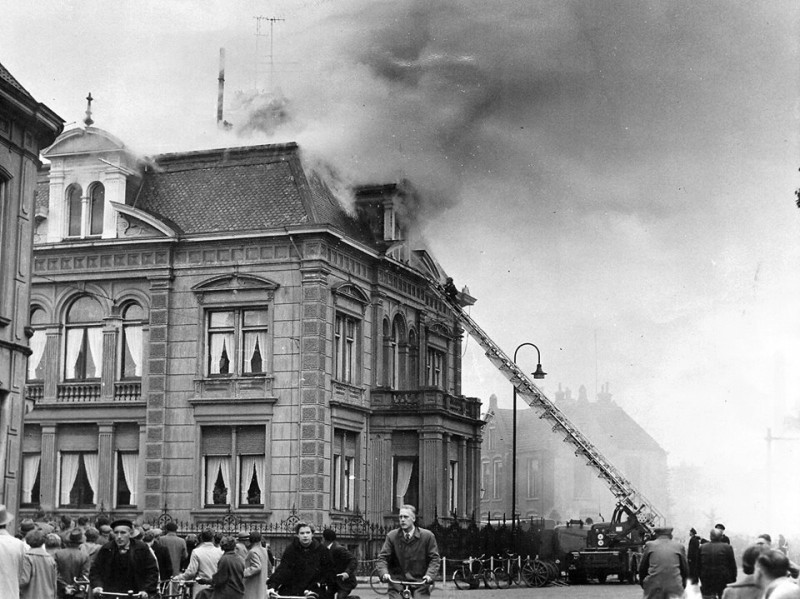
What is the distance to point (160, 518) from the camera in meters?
35.1

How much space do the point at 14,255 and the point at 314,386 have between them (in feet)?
41.1

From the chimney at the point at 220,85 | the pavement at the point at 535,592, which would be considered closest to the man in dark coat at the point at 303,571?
the pavement at the point at 535,592

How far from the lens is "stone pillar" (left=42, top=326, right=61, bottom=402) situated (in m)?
36.6

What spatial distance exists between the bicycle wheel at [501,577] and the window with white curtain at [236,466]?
6841 mm

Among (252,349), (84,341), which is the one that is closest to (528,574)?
(252,349)

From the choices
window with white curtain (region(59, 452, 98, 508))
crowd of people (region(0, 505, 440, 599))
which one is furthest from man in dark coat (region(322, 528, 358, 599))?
window with white curtain (region(59, 452, 98, 508))

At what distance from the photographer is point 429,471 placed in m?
37.4

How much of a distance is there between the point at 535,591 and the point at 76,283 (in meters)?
16.2

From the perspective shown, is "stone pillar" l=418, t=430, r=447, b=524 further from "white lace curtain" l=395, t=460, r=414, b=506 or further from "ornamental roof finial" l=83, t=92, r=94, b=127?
"ornamental roof finial" l=83, t=92, r=94, b=127

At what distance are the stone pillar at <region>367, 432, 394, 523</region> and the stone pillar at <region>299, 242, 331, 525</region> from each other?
3.08 m

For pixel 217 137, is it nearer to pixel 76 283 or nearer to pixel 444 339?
pixel 76 283

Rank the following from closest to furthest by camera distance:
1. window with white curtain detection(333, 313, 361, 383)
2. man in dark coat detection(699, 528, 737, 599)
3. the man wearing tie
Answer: the man wearing tie → man in dark coat detection(699, 528, 737, 599) → window with white curtain detection(333, 313, 361, 383)

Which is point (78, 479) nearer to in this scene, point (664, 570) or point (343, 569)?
point (664, 570)

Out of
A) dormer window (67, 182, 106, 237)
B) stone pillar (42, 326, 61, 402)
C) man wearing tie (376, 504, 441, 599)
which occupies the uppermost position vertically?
dormer window (67, 182, 106, 237)
